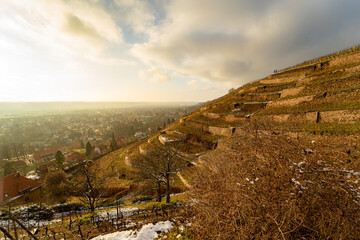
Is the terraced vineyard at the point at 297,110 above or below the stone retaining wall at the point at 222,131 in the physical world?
above

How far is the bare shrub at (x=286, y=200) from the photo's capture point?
337 cm

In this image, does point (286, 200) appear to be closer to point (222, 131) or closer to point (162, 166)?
point (162, 166)

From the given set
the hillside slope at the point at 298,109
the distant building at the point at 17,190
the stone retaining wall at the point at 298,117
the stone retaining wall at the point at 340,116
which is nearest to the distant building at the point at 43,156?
the distant building at the point at 17,190

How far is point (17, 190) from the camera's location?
25.8m

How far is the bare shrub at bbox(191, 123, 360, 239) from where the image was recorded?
3.37 metres

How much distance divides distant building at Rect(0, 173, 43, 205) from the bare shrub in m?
33.4

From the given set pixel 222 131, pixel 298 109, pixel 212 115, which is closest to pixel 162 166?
pixel 222 131

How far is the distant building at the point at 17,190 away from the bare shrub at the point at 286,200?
3340cm


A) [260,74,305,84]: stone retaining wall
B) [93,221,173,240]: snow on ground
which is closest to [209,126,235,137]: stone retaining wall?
[260,74,305,84]: stone retaining wall

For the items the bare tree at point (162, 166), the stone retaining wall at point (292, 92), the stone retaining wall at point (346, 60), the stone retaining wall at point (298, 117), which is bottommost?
the bare tree at point (162, 166)

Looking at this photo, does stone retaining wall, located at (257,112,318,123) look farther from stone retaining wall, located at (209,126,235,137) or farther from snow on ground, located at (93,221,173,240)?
snow on ground, located at (93,221,173,240)

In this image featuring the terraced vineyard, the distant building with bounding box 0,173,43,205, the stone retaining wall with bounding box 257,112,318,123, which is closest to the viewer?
the terraced vineyard

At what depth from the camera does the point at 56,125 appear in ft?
447

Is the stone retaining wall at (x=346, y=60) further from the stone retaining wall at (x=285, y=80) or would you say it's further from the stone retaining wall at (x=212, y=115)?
the stone retaining wall at (x=212, y=115)
